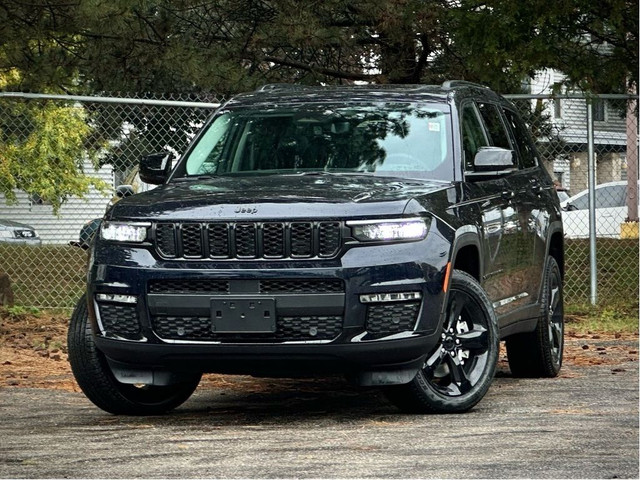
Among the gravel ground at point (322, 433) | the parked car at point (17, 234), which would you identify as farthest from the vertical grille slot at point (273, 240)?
the parked car at point (17, 234)

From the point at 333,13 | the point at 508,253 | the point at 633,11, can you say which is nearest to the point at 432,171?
the point at 508,253

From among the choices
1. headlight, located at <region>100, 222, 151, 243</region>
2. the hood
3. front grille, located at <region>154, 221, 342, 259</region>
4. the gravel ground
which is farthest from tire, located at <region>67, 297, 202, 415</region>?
front grille, located at <region>154, 221, 342, 259</region>

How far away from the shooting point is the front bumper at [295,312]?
25.0 feet

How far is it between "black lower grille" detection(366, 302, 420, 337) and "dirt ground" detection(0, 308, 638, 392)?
102 inches

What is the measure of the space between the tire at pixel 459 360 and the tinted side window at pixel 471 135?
0.97 meters

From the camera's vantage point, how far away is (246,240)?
773 centimetres

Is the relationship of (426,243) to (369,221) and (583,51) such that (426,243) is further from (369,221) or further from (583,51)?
(583,51)

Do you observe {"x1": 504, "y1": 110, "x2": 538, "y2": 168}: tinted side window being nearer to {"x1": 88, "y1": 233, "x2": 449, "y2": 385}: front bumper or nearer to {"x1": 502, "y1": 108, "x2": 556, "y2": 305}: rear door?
{"x1": 502, "y1": 108, "x2": 556, "y2": 305}: rear door

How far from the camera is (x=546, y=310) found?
10.4 m

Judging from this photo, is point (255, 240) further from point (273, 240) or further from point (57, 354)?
point (57, 354)

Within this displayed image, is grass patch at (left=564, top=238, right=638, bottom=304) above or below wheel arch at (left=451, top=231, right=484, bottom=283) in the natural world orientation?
below

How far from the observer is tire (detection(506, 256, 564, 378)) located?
34.0 feet

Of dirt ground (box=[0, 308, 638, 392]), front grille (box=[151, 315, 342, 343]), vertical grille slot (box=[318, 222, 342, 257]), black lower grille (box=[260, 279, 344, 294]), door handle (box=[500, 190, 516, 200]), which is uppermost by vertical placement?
vertical grille slot (box=[318, 222, 342, 257])

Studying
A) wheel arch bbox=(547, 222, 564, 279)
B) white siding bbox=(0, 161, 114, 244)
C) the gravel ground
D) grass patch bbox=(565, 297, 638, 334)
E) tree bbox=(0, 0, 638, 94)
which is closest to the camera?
the gravel ground
